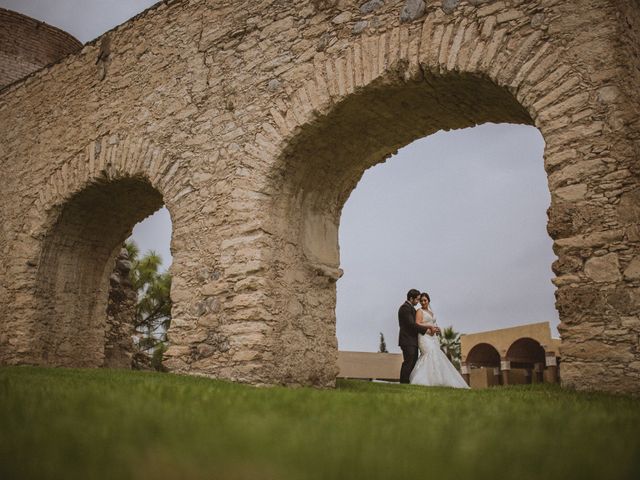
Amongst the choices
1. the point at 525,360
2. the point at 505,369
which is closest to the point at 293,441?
the point at 505,369

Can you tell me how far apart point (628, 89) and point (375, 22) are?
2397 mm

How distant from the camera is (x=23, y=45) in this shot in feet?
42.7

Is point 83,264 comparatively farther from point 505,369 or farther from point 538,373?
point 538,373

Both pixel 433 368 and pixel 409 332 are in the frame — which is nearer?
pixel 433 368

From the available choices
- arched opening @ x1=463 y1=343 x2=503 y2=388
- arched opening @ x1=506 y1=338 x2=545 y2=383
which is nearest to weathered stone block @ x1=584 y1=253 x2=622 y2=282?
arched opening @ x1=506 y1=338 x2=545 y2=383

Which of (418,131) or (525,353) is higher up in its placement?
(418,131)

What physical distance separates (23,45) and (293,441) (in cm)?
1471

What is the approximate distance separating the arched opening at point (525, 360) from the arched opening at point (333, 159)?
8883 mm

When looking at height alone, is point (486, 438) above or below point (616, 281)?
below

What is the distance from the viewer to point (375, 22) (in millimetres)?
5246

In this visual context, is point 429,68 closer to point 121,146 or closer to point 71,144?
point 121,146

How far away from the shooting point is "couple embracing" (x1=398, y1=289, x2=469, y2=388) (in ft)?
26.8

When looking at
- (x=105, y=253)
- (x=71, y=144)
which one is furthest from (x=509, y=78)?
(x=105, y=253)

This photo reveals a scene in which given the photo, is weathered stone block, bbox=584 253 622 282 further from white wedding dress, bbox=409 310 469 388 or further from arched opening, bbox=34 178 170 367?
arched opening, bbox=34 178 170 367
